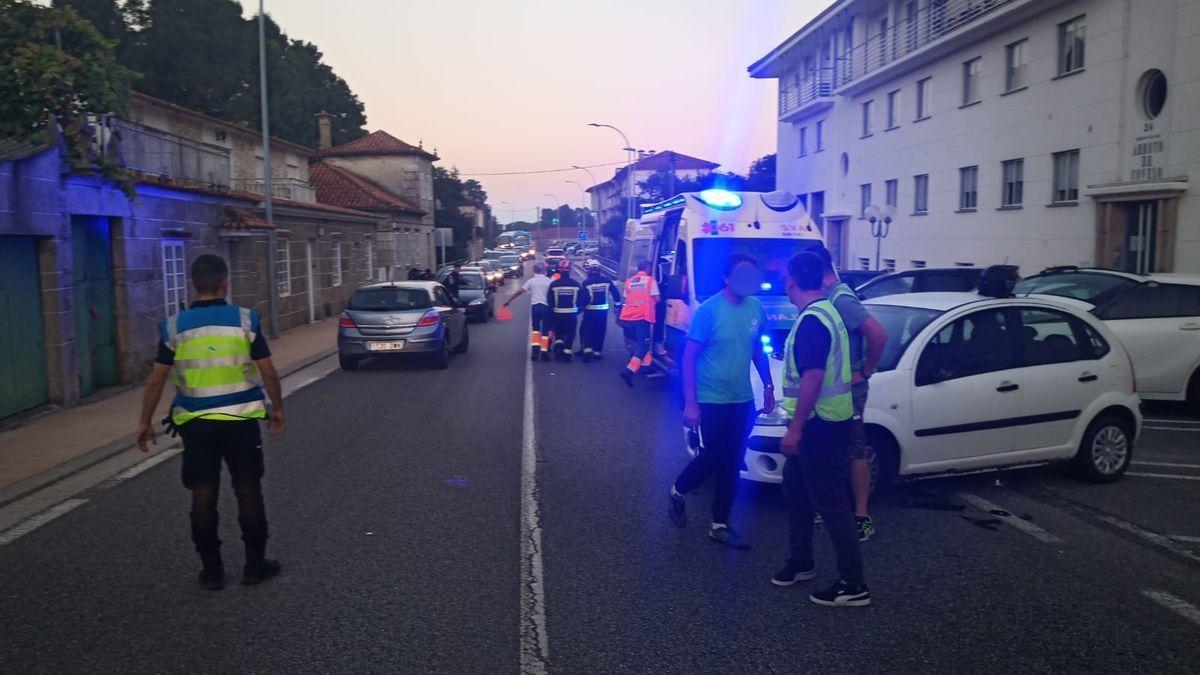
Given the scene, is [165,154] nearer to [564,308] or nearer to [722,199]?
[564,308]

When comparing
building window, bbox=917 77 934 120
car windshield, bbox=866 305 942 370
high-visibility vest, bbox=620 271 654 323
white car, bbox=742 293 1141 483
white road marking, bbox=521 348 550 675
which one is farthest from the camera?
building window, bbox=917 77 934 120

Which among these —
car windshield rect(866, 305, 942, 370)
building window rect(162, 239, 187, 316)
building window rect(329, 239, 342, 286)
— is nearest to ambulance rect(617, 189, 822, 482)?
car windshield rect(866, 305, 942, 370)

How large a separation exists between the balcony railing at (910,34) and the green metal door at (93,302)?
2036 centimetres

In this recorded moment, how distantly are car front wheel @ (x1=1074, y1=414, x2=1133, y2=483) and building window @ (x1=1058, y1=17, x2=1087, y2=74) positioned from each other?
15706mm

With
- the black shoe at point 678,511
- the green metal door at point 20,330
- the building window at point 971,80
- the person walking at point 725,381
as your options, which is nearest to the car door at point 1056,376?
the person walking at point 725,381

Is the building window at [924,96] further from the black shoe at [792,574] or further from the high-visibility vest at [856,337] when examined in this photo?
the black shoe at [792,574]

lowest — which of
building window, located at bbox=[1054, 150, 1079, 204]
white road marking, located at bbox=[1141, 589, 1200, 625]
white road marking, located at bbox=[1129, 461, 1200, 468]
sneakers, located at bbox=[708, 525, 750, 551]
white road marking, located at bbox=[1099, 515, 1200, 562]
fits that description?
white road marking, located at bbox=[1129, 461, 1200, 468]

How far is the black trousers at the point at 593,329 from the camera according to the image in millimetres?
16797

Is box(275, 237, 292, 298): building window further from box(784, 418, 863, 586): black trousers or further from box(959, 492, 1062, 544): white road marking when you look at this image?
box(784, 418, 863, 586): black trousers

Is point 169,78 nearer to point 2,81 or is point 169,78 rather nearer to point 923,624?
point 2,81

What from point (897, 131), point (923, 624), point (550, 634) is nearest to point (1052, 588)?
point (923, 624)

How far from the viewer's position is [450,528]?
632 centimetres

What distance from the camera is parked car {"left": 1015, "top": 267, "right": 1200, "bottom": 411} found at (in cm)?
1066

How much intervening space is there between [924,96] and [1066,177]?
8437 mm
